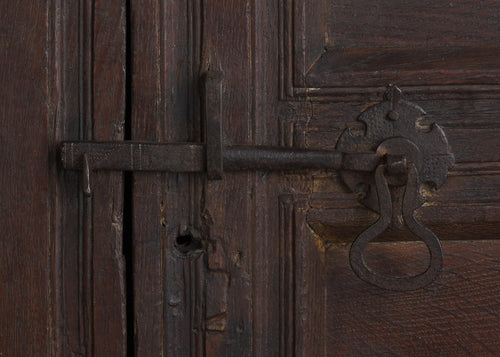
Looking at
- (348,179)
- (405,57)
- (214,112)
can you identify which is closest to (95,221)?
(214,112)

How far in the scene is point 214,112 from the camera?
1.94 ft

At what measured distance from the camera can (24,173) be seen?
614mm

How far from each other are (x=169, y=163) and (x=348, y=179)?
207 millimetres

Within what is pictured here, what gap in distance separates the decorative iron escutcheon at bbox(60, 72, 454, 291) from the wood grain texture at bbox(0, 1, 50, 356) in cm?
5

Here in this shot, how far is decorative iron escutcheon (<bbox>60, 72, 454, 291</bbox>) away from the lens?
593 mm

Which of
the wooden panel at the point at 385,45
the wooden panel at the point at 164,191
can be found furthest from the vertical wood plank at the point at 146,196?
the wooden panel at the point at 385,45

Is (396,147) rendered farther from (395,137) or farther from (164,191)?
(164,191)

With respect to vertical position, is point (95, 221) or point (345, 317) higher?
point (95, 221)

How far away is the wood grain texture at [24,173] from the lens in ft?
2.00

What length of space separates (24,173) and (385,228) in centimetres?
41

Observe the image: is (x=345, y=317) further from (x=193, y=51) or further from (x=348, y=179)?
(x=193, y=51)

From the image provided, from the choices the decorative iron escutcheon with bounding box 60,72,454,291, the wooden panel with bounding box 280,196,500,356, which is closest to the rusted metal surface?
the decorative iron escutcheon with bounding box 60,72,454,291

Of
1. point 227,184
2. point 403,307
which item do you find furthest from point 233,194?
point 403,307

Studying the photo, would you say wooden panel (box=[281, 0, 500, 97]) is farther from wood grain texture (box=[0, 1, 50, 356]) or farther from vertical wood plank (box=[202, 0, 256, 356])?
wood grain texture (box=[0, 1, 50, 356])
